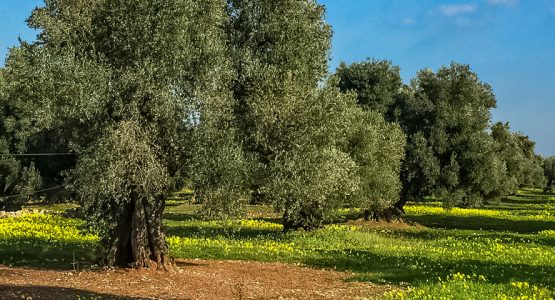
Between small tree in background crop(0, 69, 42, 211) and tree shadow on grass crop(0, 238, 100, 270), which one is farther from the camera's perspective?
small tree in background crop(0, 69, 42, 211)

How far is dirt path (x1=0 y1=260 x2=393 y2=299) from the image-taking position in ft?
51.0

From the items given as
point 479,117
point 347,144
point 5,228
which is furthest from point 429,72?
point 5,228

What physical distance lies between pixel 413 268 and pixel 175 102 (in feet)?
41.1

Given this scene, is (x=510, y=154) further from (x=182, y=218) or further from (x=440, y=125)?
(x=182, y=218)

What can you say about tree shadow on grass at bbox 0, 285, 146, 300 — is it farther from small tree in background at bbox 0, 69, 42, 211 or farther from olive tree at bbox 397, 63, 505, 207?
small tree in background at bbox 0, 69, 42, 211

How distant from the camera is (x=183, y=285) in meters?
17.9

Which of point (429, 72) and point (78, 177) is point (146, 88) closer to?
point (78, 177)

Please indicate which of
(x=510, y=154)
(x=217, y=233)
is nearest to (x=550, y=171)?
(x=510, y=154)

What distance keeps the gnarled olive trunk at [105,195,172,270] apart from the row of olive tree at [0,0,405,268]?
0.04 m

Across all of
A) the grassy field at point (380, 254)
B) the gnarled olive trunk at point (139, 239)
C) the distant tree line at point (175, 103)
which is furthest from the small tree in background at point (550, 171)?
the gnarled olive trunk at point (139, 239)

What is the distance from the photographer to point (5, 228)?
35.0m

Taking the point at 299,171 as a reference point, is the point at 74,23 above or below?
above

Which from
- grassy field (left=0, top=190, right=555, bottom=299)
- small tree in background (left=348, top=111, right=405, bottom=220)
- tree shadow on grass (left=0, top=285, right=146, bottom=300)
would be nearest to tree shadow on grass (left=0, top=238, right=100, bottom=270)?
grassy field (left=0, top=190, right=555, bottom=299)

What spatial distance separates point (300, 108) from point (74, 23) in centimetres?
905
